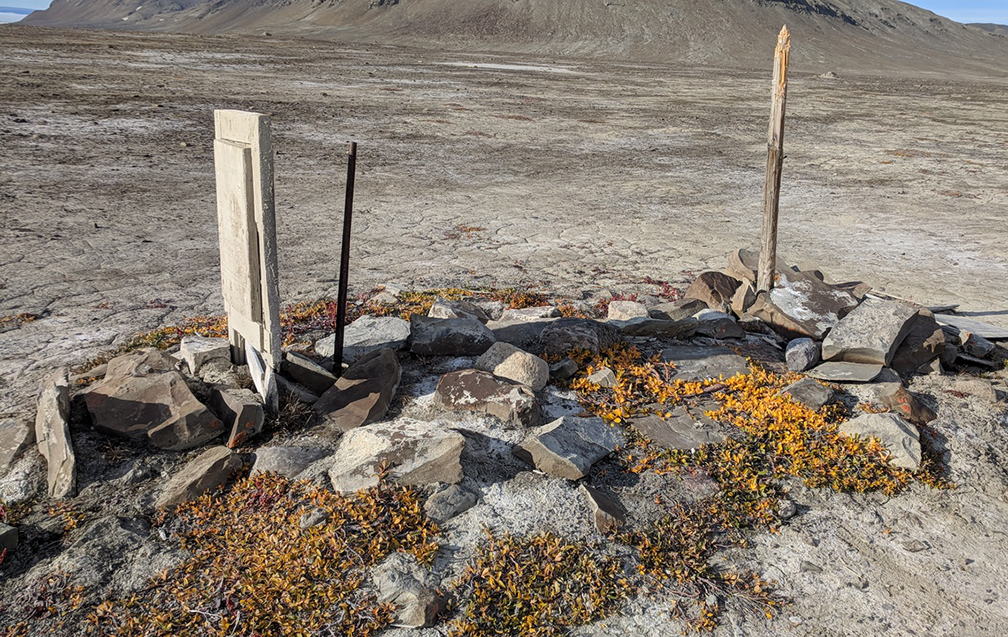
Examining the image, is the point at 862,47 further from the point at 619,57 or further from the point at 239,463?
the point at 239,463

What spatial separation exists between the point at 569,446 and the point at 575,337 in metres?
1.45

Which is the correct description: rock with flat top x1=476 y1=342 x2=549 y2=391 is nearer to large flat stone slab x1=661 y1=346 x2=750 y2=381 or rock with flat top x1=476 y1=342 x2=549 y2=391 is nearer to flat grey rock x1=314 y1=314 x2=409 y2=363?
flat grey rock x1=314 y1=314 x2=409 y2=363

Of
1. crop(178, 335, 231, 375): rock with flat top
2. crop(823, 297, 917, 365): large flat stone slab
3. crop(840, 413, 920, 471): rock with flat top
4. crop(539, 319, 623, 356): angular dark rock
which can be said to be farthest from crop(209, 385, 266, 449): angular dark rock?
crop(823, 297, 917, 365): large flat stone slab

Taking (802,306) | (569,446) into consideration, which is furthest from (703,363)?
(569,446)

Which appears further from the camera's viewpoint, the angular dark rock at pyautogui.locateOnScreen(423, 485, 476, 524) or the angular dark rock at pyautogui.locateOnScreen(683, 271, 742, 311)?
the angular dark rock at pyautogui.locateOnScreen(683, 271, 742, 311)

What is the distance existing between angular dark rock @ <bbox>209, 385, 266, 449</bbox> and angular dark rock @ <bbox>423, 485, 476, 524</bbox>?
121cm

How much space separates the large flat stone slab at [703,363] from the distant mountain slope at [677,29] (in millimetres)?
60631

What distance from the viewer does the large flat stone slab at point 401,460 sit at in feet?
12.6

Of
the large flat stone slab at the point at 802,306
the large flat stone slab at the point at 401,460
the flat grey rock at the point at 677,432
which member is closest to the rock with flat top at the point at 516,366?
the flat grey rock at the point at 677,432

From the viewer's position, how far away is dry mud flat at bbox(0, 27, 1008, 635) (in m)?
3.80

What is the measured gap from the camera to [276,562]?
333cm

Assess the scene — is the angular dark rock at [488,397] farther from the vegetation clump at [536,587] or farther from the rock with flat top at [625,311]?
the rock with flat top at [625,311]

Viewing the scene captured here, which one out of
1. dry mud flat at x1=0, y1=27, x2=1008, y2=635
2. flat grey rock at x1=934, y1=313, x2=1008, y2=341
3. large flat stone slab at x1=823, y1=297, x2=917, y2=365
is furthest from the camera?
flat grey rock at x1=934, y1=313, x2=1008, y2=341

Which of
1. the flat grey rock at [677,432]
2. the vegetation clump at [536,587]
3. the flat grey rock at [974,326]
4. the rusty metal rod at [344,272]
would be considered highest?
the rusty metal rod at [344,272]
